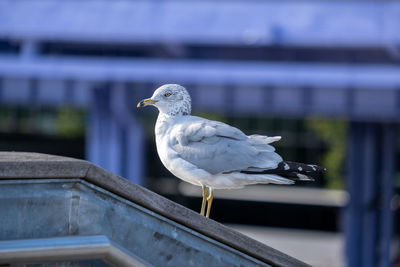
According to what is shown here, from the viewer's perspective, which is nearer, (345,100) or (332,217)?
(345,100)

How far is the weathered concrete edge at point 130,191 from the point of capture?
3.68m

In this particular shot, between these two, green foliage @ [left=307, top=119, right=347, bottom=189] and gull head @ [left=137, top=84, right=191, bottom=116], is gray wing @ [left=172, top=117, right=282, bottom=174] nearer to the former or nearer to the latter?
gull head @ [left=137, top=84, right=191, bottom=116]

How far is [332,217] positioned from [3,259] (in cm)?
4308

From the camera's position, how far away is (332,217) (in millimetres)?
45219

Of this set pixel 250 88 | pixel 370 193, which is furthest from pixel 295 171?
pixel 370 193

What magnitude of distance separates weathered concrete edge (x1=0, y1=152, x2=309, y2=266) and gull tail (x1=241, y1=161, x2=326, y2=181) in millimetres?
812

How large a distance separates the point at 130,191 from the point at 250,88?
18361mm

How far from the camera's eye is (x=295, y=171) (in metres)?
4.97

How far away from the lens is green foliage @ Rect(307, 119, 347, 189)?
4731 cm

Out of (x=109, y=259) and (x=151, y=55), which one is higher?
(x=151, y=55)

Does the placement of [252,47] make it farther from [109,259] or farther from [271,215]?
[109,259]

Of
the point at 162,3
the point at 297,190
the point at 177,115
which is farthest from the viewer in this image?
the point at 297,190

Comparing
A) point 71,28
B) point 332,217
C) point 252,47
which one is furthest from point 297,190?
point 71,28

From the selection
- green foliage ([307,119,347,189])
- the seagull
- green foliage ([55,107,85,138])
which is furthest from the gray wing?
green foliage ([55,107,85,138])
